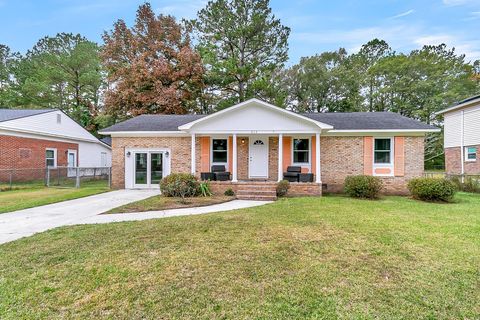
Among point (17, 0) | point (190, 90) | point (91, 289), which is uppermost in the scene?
point (17, 0)

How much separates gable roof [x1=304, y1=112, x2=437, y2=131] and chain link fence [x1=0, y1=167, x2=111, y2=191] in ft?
42.3

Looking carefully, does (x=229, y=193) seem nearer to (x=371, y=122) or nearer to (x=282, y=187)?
(x=282, y=187)

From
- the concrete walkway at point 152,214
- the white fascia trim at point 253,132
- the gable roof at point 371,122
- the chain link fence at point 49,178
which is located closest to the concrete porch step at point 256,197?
the concrete walkway at point 152,214

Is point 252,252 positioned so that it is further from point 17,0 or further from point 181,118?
point 17,0

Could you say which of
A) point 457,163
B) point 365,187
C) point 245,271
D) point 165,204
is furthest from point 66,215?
point 457,163

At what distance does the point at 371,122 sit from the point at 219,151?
318 inches

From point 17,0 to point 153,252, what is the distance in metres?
17.4

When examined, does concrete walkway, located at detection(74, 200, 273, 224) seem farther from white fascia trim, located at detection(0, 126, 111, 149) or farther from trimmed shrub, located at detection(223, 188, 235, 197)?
white fascia trim, located at detection(0, 126, 111, 149)

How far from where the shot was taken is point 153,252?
4.52 m

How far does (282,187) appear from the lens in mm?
11422

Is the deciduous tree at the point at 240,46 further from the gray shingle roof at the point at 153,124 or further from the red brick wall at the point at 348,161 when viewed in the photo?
the red brick wall at the point at 348,161

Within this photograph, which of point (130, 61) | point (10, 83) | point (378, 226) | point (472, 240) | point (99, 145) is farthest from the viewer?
point (10, 83)

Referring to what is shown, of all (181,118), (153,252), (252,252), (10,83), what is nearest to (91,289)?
(153,252)

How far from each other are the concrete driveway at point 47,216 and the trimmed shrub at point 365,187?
9.33m
